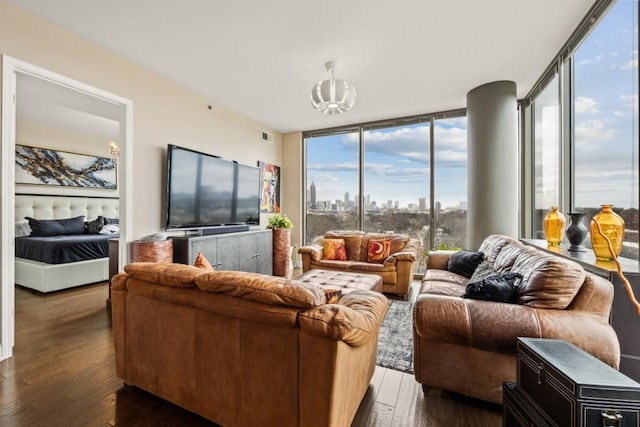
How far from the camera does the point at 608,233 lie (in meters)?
1.87

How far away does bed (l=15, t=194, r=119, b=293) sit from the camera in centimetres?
384

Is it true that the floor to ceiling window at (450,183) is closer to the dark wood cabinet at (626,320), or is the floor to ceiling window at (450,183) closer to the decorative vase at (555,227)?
the decorative vase at (555,227)

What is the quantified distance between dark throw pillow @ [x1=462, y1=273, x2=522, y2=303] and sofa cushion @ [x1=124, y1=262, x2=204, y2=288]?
64.3 inches

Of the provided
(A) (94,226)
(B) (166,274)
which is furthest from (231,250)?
(A) (94,226)

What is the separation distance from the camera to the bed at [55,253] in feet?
12.6

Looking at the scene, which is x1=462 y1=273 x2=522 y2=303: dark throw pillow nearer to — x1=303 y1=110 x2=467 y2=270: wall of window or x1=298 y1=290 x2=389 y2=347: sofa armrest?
x1=298 y1=290 x2=389 y2=347: sofa armrest

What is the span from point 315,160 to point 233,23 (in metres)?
3.42

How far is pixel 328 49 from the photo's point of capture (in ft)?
9.34

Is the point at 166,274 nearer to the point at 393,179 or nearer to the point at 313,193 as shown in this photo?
the point at 393,179

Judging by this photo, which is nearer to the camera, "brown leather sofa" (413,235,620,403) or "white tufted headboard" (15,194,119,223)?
"brown leather sofa" (413,235,620,403)

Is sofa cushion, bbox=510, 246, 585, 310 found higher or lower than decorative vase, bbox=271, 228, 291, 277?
higher

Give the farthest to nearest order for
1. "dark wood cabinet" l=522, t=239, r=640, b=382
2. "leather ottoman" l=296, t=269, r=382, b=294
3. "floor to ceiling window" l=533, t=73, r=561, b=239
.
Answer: "floor to ceiling window" l=533, t=73, r=561, b=239 → "leather ottoman" l=296, t=269, r=382, b=294 → "dark wood cabinet" l=522, t=239, r=640, b=382

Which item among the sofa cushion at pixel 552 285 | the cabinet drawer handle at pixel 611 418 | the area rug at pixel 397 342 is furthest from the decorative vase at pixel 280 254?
the cabinet drawer handle at pixel 611 418

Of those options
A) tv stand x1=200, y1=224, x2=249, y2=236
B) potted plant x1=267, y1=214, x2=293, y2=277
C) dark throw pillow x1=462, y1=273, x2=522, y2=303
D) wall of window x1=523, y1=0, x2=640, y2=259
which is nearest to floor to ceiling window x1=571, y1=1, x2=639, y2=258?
wall of window x1=523, y1=0, x2=640, y2=259
